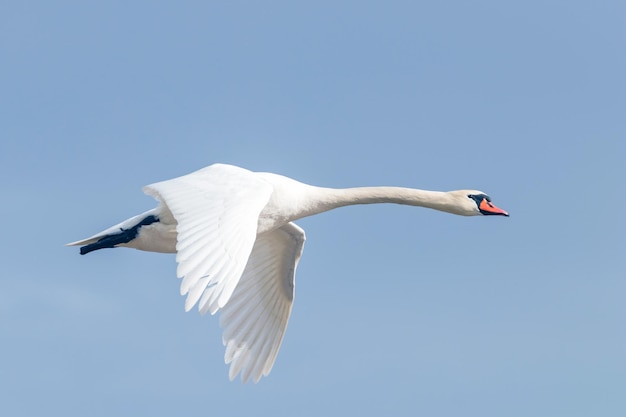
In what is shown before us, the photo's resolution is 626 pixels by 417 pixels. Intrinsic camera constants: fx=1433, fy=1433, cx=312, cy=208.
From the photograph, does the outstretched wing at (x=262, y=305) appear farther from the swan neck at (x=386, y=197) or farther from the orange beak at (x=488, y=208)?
the orange beak at (x=488, y=208)

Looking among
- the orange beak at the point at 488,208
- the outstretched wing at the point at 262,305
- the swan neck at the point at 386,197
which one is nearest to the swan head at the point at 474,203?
the orange beak at the point at 488,208

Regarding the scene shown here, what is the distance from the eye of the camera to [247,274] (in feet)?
59.5

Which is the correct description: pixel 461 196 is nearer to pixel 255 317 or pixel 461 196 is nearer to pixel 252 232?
pixel 255 317

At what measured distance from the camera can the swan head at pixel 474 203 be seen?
17.7 metres

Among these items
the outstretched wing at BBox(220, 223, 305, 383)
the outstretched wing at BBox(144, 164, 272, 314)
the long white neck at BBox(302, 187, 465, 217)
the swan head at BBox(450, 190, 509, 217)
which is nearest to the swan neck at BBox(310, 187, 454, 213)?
the long white neck at BBox(302, 187, 465, 217)

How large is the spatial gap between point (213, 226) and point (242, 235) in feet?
0.99

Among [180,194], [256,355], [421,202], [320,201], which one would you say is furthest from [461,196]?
[180,194]

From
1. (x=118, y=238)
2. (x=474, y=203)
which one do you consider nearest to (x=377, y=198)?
(x=474, y=203)

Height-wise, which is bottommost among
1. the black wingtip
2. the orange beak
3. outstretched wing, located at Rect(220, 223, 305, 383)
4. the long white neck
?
outstretched wing, located at Rect(220, 223, 305, 383)

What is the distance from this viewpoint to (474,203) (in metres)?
17.7

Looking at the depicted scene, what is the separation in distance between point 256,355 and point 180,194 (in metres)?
3.68

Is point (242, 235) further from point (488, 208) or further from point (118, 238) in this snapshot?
point (488, 208)

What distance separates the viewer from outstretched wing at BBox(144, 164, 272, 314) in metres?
12.9

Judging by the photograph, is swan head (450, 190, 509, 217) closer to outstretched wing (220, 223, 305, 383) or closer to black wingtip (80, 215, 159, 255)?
outstretched wing (220, 223, 305, 383)
